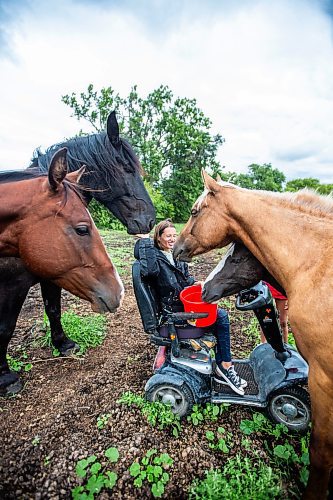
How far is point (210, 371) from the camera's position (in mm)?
2736

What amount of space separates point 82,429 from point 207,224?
2.19 m

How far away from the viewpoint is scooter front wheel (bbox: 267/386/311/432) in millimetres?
2473

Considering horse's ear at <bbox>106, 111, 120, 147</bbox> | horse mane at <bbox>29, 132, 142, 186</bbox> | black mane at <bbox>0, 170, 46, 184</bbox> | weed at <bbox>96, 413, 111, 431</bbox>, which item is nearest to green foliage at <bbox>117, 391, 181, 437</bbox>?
weed at <bbox>96, 413, 111, 431</bbox>

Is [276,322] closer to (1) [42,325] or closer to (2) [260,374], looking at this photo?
(2) [260,374]

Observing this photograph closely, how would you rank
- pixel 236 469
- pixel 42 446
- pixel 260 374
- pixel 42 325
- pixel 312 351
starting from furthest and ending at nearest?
pixel 42 325 < pixel 260 374 < pixel 42 446 < pixel 236 469 < pixel 312 351

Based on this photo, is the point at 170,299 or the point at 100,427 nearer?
the point at 100,427

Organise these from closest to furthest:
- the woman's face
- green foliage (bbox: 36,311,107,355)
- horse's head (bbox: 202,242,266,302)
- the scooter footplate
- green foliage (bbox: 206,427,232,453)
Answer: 1. green foliage (bbox: 206,427,232,453)
2. horse's head (bbox: 202,242,266,302)
3. the scooter footplate
4. the woman's face
5. green foliage (bbox: 36,311,107,355)

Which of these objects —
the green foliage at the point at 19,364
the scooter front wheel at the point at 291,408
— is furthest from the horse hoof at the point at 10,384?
the scooter front wheel at the point at 291,408

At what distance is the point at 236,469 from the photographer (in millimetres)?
2189

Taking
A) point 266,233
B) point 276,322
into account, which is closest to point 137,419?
point 276,322

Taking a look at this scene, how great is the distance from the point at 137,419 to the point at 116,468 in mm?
491

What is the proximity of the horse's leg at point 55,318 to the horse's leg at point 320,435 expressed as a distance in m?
2.94

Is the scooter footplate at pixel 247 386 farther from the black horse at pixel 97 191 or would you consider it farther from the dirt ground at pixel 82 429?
the black horse at pixel 97 191

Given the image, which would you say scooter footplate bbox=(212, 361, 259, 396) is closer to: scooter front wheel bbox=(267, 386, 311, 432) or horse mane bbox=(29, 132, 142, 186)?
scooter front wheel bbox=(267, 386, 311, 432)
